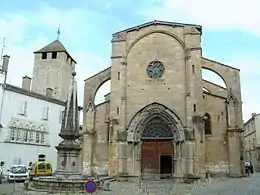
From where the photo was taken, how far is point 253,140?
47500 millimetres

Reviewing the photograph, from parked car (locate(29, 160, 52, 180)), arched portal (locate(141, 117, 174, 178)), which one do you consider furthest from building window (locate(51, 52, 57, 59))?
arched portal (locate(141, 117, 174, 178))

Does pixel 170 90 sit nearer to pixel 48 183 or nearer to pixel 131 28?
pixel 131 28

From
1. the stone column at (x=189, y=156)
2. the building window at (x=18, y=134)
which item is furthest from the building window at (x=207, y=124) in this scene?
the building window at (x=18, y=134)

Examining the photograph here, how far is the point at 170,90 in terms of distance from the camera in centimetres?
2347

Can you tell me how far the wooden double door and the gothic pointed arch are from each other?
1.99ft

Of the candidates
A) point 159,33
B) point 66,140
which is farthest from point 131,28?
point 66,140

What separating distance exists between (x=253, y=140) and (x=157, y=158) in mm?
29912

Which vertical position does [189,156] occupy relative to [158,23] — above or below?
below

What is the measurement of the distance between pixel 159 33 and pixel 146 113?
22.6ft

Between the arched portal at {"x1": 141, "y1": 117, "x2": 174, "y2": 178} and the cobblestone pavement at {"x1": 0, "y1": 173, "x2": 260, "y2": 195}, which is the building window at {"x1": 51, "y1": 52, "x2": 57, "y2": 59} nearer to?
the arched portal at {"x1": 141, "y1": 117, "x2": 174, "y2": 178}

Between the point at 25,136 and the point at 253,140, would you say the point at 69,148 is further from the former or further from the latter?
the point at 253,140

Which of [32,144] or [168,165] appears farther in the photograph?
[32,144]

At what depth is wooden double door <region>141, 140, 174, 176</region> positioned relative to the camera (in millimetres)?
22969

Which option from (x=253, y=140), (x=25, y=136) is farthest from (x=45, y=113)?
(x=253, y=140)
